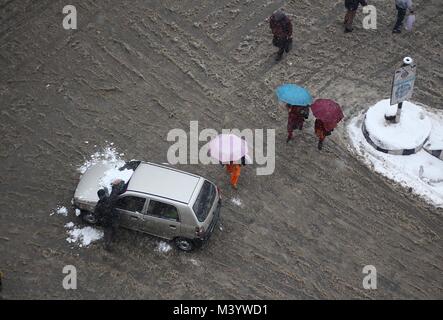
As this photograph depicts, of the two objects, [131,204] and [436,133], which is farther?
[436,133]

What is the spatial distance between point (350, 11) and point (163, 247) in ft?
31.1

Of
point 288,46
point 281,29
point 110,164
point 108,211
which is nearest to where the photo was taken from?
point 108,211

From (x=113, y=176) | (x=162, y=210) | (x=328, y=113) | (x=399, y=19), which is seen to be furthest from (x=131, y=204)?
(x=399, y=19)

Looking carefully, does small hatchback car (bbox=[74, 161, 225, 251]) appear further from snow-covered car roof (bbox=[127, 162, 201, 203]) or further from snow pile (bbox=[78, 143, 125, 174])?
snow pile (bbox=[78, 143, 125, 174])

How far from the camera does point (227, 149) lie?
12227mm

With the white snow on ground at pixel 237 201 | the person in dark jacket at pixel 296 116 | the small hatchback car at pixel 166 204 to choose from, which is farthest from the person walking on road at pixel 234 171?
the person in dark jacket at pixel 296 116

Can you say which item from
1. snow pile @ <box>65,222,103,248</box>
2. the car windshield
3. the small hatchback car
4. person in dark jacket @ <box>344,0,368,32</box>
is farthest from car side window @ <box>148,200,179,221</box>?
person in dark jacket @ <box>344,0,368,32</box>

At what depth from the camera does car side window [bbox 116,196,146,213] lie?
37.6 feet

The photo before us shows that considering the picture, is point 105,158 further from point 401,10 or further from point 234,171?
point 401,10

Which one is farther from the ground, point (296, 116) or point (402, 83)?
point (402, 83)

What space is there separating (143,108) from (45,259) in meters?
4.98

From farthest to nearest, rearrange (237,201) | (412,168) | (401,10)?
(401,10)
(412,168)
(237,201)

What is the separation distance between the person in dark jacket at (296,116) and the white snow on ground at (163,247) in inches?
170

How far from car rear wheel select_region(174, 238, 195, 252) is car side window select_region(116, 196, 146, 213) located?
3.47ft
